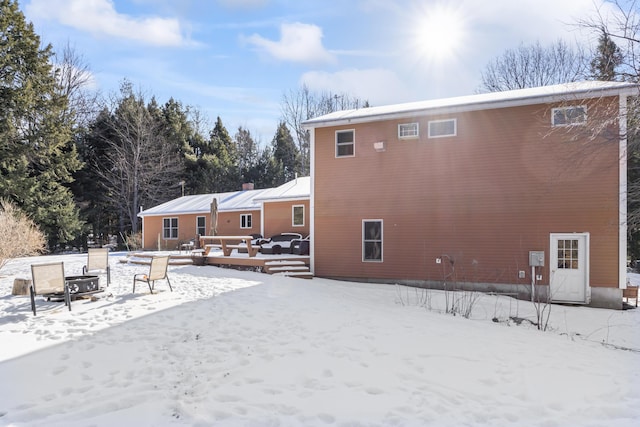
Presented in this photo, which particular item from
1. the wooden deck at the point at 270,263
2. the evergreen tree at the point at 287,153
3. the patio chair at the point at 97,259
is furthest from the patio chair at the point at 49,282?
the evergreen tree at the point at 287,153

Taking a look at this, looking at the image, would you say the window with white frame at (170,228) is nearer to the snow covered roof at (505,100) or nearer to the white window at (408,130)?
the snow covered roof at (505,100)

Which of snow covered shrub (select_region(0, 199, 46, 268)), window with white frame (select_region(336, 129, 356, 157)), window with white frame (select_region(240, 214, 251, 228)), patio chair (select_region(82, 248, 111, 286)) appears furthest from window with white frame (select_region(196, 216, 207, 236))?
window with white frame (select_region(336, 129, 356, 157))

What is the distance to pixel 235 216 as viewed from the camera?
22047 mm

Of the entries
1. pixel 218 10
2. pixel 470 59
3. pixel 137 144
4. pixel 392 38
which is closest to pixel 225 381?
pixel 218 10

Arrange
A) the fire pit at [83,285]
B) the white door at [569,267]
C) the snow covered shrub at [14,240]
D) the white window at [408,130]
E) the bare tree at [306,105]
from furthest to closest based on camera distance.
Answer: the bare tree at [306,105], the white window at [408,130], the snow covered shrub at [14,240], the white door at [569,267], the fire pit at [83,285]

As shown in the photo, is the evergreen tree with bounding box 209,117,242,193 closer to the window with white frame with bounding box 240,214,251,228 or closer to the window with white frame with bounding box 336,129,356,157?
the window with white frame with bounding box 240,214,251,228

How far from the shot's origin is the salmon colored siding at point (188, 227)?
2156cm

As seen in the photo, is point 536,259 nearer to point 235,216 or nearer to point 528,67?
point 235,216

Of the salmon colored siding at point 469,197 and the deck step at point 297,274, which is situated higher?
the salmon colored siding at point 469,197

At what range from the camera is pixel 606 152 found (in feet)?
33.4

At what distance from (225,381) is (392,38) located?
13.8 metres

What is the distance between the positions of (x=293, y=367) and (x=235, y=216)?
18.3 metres

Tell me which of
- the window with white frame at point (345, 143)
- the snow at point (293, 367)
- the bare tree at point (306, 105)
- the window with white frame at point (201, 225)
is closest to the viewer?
the snow at point (293, 367)

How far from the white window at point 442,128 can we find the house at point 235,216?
23.1 ft
